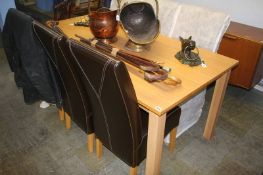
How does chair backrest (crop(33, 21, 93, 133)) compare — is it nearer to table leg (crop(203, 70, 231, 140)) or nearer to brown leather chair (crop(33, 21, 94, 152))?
brown leather chair (crop(33, 21, 94, 152))

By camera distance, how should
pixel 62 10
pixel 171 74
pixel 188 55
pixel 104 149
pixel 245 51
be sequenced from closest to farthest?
pixel 171 74 < pixel 188 55 < pixel 104 149 < pixel 245 51 < pixel 62 10

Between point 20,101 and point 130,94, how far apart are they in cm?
167

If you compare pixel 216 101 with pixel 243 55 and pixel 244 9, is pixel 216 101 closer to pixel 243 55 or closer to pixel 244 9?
pixel 243 55

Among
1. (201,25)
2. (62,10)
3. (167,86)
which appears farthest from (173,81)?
(62,10)

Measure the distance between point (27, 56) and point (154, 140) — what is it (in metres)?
1.03

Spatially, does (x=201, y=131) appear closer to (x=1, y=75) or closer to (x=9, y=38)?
(x=9, y=38)

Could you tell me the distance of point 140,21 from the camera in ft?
5.53

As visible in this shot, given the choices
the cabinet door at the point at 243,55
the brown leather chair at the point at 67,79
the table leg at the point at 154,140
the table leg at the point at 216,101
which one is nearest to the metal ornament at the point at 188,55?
the table leg at the point at 216,101

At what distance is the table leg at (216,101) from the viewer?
161cm

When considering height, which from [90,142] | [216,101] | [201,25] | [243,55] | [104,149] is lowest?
[104,149]

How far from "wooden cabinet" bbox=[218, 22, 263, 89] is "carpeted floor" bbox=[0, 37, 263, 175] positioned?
0.30 m

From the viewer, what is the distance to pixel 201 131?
2029mm

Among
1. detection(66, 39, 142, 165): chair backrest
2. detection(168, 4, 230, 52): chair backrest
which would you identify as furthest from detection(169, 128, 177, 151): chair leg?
detection(168, 4, 230, 52): chair backrest

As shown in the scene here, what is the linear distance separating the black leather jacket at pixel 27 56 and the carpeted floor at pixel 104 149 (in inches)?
14.5
